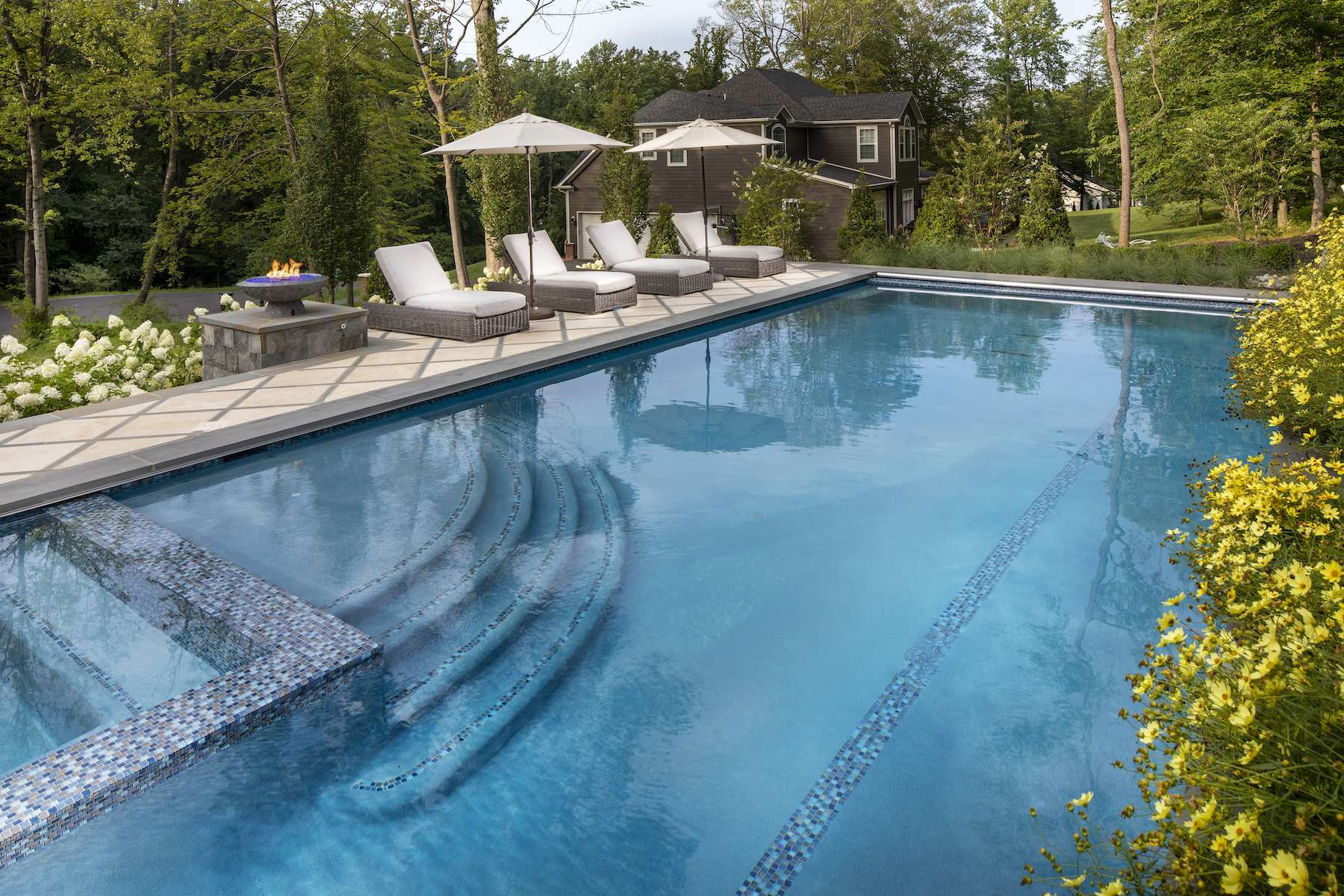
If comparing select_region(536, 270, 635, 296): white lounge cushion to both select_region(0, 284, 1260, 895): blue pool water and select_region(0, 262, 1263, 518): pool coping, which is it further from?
select_region(0, 284, 1260, 895): blue pool water

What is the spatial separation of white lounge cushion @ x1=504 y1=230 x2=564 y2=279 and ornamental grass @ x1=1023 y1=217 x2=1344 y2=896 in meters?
9.51

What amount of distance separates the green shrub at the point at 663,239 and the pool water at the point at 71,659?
631 inches

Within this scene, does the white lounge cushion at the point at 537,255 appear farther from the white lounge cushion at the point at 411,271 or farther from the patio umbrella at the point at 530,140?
the white lounge cushion at the point at 411,271

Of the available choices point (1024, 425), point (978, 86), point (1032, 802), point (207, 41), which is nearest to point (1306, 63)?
point (1024, 425)

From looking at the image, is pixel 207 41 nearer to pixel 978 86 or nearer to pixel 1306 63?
pixel 1306 63

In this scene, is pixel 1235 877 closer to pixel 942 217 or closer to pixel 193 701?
pixel 193 701

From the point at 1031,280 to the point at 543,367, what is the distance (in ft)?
26.3

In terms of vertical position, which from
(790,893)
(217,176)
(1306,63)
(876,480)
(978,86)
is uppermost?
(978,86)

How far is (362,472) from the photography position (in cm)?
645

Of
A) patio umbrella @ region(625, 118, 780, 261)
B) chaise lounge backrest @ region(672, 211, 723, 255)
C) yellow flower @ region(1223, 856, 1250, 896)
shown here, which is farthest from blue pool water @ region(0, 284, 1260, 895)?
chaise lounge backrest @ region(672, 211, 723, 255)

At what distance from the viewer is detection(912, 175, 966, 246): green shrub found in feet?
58.0

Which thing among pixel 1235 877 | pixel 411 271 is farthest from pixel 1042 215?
pixel 1235 877

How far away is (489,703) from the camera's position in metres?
3.76

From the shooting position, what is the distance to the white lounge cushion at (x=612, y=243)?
13.3 metres
